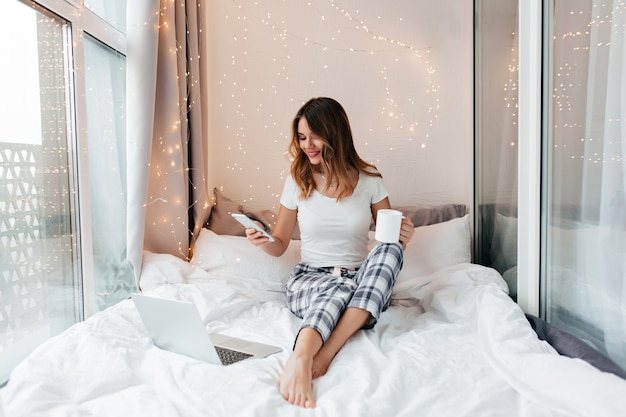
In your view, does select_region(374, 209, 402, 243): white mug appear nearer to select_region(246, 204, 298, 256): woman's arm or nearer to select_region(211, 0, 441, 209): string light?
select_region(246, 204, 298, 256): woman's arm

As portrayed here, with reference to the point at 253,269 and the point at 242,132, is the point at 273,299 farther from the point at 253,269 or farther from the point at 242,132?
the point at 242,132

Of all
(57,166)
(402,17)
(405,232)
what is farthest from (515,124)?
(57,166)

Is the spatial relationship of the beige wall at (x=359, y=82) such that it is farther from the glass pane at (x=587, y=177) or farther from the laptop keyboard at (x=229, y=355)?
the laptop keyboard at (x=229, y=355)

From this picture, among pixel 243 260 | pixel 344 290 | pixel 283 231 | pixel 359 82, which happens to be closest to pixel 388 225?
pixel 344 290

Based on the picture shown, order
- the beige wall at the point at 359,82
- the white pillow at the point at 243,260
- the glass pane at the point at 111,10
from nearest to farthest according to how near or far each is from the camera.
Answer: the glass pane at the point at 111,10
the white pillow at the point at 243,260
the beige wall at the point at 359,82

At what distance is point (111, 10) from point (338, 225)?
1.10 meters

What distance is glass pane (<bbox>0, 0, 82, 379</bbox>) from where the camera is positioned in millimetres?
1131

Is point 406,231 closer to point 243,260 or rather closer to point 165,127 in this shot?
point 243,260

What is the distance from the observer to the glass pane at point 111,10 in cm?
157

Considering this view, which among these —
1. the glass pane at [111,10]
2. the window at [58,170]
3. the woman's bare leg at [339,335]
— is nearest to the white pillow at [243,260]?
the window at [58,170]

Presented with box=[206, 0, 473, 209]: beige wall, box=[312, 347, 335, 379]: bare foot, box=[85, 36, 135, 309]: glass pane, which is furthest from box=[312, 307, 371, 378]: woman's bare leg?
box=[206, 0, 473, 209]: beige wall

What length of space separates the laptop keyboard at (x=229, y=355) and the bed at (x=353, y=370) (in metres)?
0.04

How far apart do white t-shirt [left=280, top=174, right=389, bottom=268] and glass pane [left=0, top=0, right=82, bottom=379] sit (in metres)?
0.76

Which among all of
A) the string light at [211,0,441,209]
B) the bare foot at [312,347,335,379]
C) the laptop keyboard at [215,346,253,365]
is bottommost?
the bare foot at [312,347,335,379]
